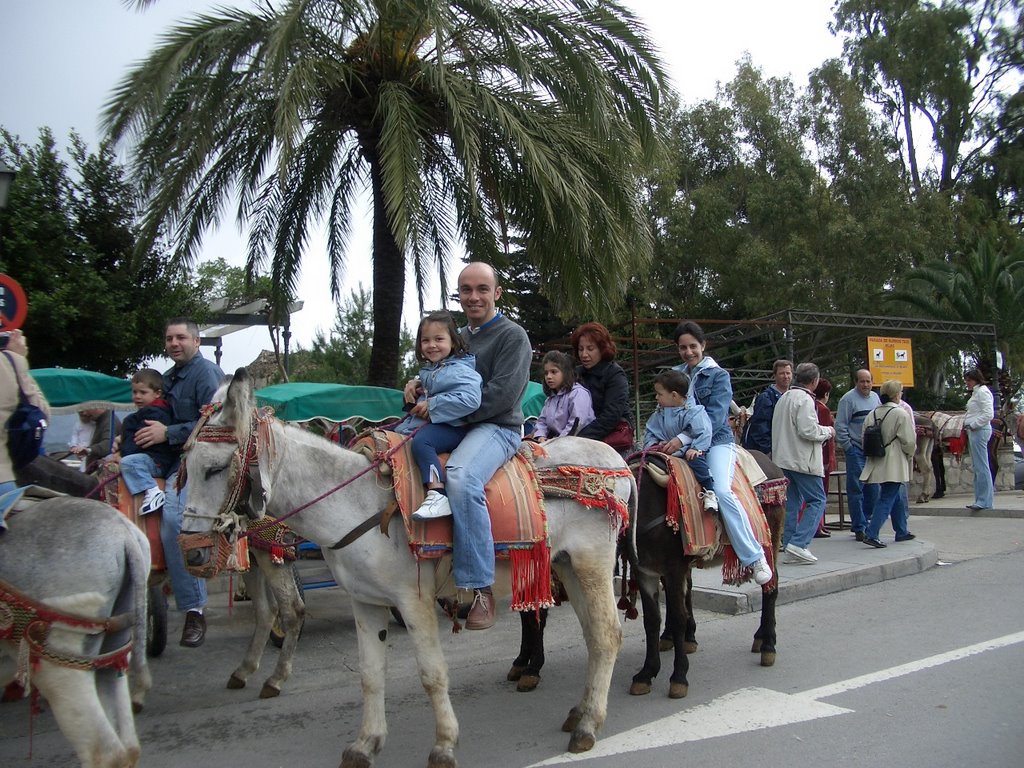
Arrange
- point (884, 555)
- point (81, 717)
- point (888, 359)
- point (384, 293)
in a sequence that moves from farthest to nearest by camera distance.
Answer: point (888, 359), point (384, 293), point (884, 555), point (81, 717)

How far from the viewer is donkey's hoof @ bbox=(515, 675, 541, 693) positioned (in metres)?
5.41

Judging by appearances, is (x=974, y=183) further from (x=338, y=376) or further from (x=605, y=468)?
(x=605, y=468)

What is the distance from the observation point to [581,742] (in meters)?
4.28

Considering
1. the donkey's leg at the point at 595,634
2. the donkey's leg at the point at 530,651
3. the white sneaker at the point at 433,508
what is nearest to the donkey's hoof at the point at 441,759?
the donkey's leg at the point at 595,634

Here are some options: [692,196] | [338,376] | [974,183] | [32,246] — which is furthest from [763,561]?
[974,183]

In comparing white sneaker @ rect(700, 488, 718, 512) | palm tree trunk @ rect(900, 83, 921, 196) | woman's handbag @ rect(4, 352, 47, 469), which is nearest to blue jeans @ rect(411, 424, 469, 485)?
woman's handbag @ rect(4, 352, 47, 469)

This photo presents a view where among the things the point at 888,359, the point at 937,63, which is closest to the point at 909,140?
the point at 937,63

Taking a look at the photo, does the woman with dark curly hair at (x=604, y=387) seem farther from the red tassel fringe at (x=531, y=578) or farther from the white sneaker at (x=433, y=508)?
the white sneaker at (x=433, y=508)

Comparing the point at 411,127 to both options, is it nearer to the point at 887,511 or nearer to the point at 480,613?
the point at 480,613

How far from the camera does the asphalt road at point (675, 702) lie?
4.26m

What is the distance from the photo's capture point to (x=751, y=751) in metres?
4.20

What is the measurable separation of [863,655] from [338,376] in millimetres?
27686

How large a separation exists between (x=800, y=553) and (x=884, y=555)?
1.09 metres

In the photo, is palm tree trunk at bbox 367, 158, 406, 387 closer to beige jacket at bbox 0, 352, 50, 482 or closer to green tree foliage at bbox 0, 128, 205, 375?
green tree foliage at bbox 0, 128, 205, 375
